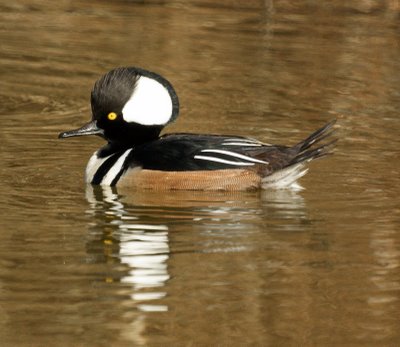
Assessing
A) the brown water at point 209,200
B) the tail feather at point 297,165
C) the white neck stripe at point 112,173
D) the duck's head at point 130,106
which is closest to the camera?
the brown water at point 209,200

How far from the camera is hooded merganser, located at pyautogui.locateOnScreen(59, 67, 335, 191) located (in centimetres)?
1062

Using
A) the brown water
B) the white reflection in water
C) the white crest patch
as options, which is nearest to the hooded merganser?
the white crest patch

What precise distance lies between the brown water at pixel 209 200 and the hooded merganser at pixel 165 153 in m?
0.14

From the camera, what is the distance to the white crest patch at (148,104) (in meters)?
10.9

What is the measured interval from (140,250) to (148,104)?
7.54 ft

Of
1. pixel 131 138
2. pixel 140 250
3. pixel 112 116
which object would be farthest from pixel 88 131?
pixel 140 250

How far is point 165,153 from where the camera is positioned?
10664mm

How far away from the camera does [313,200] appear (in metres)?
10.5

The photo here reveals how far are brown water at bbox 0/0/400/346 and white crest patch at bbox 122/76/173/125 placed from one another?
658mm

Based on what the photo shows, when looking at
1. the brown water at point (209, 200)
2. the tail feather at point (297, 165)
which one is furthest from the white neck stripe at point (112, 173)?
the tail feather at point (297, 165)

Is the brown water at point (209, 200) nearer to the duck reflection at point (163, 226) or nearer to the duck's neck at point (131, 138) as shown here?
the duck reflection at point (163, 226)

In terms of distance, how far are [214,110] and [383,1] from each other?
5361 millimetres

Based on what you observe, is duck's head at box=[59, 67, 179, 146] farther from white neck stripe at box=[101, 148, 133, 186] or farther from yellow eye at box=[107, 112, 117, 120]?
white neck stripe at box=[101, 148, 133, 186]

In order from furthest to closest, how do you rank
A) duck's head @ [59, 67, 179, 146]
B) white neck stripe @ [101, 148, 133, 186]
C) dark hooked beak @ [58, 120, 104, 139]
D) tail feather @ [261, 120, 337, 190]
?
1. dark hooked beak @ [58, 120, 104, 139]
2. duck's head @ [59, 67, 179, 146]
3. white neck stripe @ [101, 148, 133, 186]
4. tail feather @ [261, 120, 337, 190]
